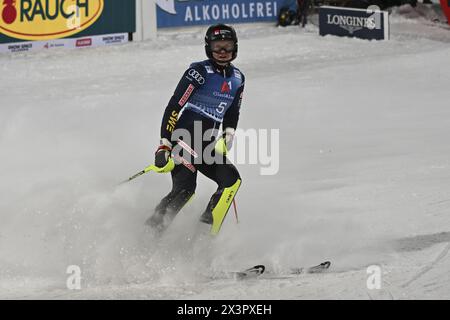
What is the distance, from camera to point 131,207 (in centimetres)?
777

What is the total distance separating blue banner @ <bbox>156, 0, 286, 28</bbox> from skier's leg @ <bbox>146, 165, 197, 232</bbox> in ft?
38.8

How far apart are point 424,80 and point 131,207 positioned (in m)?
8.61

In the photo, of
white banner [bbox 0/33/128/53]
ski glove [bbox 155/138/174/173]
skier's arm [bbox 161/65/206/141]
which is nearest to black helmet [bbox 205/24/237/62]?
skier's arm [bbox 161/65/206/141]

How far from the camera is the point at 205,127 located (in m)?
7.17

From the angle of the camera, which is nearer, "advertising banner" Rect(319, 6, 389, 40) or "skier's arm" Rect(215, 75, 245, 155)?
"skier's arm" Rect(215, 75, 245, 155)

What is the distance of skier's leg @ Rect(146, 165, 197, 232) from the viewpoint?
7145 mm

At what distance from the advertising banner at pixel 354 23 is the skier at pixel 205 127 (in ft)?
38.1

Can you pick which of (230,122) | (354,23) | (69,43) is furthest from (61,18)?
(230,122)

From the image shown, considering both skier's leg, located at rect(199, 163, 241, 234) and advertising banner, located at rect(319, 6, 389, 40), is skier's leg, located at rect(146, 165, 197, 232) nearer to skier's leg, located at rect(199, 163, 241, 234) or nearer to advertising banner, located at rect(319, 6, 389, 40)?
skier's leg, located at rect(199, 163, 241, 234)

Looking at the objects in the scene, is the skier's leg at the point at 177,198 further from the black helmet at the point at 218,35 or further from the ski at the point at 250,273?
the black helmet at the point at 218,35

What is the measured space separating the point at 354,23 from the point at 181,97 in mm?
12299

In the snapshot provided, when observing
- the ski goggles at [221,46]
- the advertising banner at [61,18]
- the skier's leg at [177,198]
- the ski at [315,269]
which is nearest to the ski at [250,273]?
the ski at [315,269]

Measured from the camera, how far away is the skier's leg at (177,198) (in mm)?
7145
